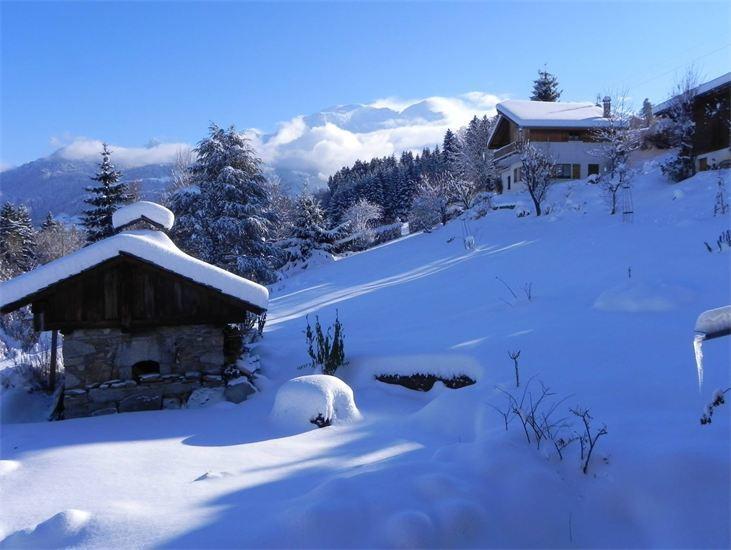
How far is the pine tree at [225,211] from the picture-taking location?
22.5 m

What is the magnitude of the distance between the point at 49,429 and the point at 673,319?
856cm

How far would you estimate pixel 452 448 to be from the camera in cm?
434

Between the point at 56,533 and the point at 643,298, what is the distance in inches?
297

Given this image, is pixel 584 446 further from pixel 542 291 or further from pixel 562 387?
pixel 542 291

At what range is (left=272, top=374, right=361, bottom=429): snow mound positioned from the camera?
627 cm

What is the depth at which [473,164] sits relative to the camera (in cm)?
4566

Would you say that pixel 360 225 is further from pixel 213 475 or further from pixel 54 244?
pixel 213 475

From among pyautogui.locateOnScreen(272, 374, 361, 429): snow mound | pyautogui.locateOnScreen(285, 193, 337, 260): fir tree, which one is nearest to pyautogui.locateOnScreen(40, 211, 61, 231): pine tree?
pyautogui.locateOnScreen(285, 193, 337, 260): fir tree

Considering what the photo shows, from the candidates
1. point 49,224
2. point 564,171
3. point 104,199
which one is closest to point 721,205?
point 564,171

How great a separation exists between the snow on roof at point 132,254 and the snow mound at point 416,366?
1958 mm

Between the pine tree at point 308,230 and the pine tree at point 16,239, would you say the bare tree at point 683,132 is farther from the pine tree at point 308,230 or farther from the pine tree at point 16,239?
the pine tree at point 16,239

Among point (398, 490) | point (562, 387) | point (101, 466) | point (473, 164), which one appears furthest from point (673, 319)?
point (473, 164)

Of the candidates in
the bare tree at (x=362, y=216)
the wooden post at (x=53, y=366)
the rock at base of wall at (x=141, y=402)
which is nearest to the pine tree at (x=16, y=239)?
the wooden post at (x=53, y=366)

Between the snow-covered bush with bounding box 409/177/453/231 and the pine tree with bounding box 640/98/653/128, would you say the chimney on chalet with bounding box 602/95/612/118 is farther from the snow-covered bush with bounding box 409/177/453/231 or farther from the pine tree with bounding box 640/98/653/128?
the snow-covered bush with bounding box 409/177/453/231
